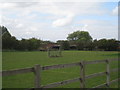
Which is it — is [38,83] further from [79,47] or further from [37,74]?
[79,47]

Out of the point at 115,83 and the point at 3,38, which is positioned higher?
the point at 3,38

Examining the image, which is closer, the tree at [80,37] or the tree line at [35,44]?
the tree line at [35,44]

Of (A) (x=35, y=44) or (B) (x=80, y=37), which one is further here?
(B) (x=80, y=37)

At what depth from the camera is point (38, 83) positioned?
4172mm

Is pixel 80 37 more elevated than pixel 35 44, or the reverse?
pixel 80 37

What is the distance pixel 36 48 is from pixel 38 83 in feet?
268

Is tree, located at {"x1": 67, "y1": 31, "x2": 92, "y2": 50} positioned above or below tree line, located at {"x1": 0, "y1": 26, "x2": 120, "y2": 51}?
above

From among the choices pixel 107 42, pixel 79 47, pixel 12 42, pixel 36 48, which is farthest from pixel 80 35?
pixel 12 42

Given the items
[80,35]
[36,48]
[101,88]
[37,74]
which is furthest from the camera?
[80,35]

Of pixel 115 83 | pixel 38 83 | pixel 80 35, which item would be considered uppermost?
pixel 80 35

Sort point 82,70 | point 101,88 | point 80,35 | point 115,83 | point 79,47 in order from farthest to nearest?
point 80,35 < point 79,47 < point 115,83 < point 101,88 < point 82,70

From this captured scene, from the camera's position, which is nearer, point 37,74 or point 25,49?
point 37,74

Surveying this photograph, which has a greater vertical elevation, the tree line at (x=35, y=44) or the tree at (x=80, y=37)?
the tree at (x=80, y=37)

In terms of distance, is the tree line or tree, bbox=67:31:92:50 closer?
the tree line
